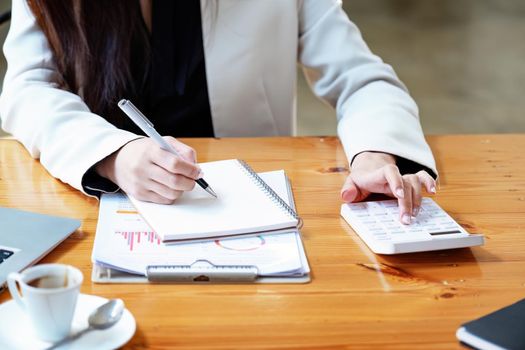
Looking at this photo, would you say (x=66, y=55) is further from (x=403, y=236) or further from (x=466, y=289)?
(x=466, y=289)

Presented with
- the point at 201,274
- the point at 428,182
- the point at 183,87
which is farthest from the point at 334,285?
the point at 183,87

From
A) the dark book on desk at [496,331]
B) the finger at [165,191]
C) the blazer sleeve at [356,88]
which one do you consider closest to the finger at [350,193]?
the blazer sleeve at [356,88]

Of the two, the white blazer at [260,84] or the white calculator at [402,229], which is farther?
the white blazer at [260,84]

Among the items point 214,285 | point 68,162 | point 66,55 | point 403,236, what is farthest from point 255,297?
point 66,55

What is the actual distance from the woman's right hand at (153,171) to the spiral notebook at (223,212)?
2 cm

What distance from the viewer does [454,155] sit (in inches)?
51.6

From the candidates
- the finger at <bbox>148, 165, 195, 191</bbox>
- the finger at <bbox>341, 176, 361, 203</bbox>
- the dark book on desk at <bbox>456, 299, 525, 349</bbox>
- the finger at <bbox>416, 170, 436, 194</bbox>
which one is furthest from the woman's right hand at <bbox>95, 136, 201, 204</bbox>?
the dark book on desk at <bbox>456, 299, 525, 349</bbox>

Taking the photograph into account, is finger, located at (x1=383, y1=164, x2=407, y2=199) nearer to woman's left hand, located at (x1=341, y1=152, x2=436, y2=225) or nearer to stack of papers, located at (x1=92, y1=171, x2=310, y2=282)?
woman's left hand, located at (x1=341, y1=152, x2=436, y2=225)

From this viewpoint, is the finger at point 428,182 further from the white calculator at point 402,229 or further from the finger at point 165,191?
the finger at point 165,191

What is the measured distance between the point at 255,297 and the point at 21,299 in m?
0.24

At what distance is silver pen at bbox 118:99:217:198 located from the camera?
1014 millimetres

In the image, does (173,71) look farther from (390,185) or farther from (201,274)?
(201,274)

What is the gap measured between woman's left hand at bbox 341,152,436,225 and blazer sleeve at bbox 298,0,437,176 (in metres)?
0.07

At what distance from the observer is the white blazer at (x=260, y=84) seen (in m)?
1.20
